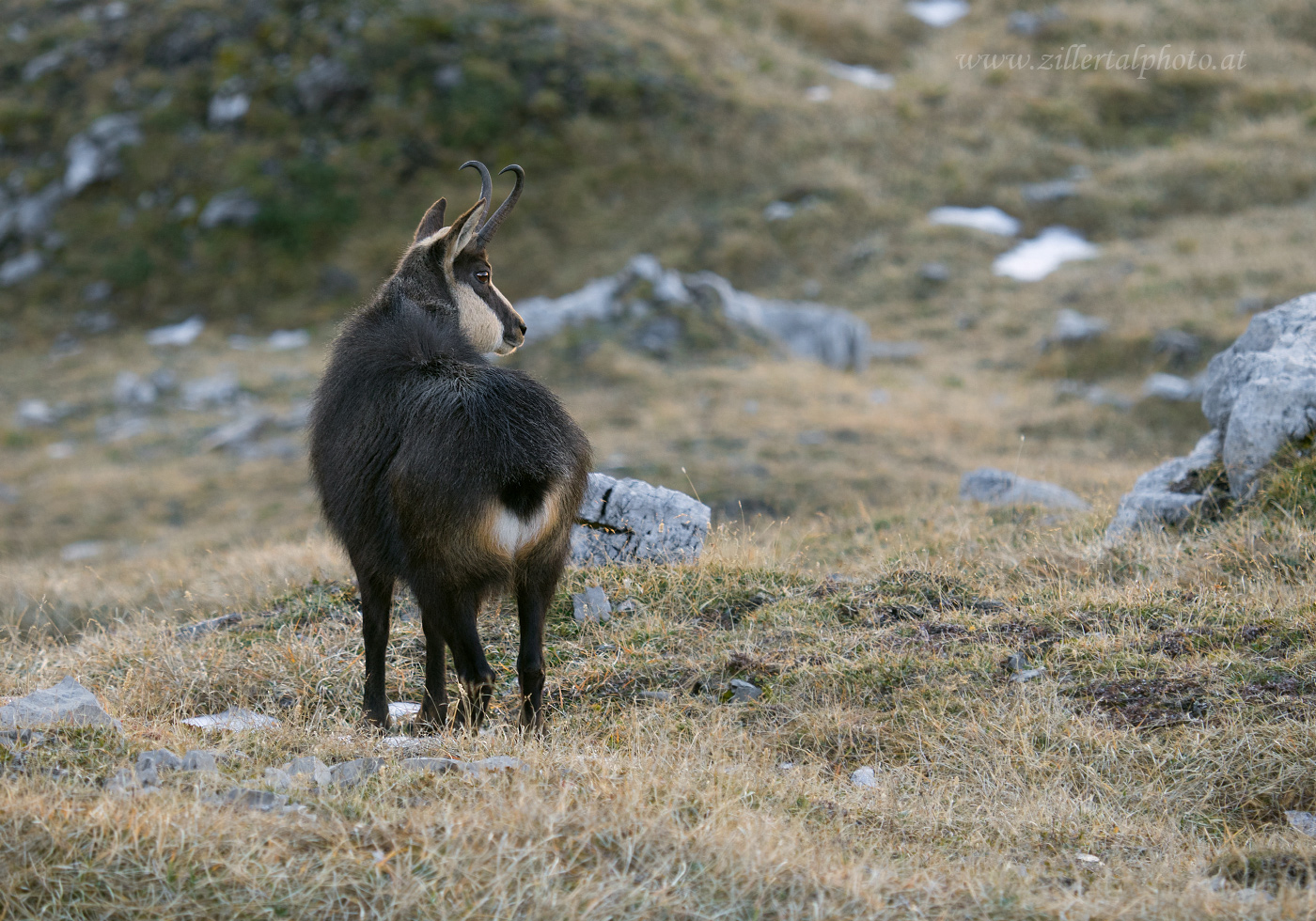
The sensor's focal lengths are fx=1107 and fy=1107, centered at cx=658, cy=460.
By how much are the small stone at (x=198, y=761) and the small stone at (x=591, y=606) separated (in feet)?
7.72

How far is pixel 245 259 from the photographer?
24375mm

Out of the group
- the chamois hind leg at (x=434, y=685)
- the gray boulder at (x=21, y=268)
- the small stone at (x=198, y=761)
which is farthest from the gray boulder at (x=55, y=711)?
the gray boulder at (x=21, y=268)

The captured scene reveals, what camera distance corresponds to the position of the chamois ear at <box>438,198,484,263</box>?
18.6 ft

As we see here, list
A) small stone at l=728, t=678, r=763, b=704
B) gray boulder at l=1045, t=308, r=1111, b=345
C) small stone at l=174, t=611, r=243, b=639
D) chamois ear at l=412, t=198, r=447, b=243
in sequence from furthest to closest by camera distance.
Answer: gray boulder at l=1045, t=308, r=1111, b=345, chamois ear at l=412, t=198, r=447, b=243, small stone at l=174, t=611, r=243, b=639, small stone at l=728, t=678, r=763, b=704

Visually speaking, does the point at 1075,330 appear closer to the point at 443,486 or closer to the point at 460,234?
the point at 460,234

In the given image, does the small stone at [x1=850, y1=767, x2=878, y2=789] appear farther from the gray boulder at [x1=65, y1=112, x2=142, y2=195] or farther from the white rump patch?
the gray boulder at [x1=65, y1=112, x2=142, y2=195]

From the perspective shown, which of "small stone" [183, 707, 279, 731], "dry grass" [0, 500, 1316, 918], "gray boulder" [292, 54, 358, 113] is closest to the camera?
"dry grass" [0, 500, 1316, 918]

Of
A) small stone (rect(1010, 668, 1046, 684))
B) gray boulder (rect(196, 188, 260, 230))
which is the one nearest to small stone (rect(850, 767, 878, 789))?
small stone (rect(1010, 668, 1046, 684))

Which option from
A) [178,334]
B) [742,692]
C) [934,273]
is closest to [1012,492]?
[742,692]

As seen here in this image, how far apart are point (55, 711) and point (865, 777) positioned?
126 inches

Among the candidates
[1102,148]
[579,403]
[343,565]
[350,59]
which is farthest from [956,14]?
[343,565]

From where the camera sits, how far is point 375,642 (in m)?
5.05

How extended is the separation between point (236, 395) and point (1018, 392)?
1257 cm

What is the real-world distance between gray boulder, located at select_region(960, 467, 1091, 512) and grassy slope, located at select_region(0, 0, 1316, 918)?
1.46ft
